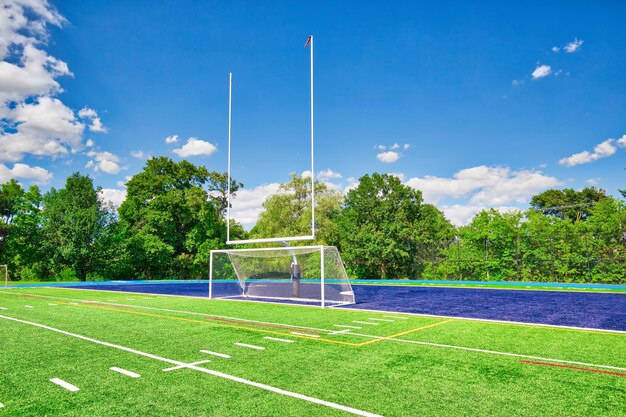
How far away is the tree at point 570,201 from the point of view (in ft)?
151

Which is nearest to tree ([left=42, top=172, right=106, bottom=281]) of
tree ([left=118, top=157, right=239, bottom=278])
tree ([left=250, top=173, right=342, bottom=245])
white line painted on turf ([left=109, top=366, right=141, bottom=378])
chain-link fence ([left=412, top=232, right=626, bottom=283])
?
tree ([left=118, top=157, right=239, bottom=278])

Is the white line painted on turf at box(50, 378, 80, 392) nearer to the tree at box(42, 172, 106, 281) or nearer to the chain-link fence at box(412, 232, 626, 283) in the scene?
the chain-link fence at box(412, 232, 626, 283)

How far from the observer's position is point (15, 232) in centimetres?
3416

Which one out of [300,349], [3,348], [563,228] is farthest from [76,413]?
[563,228]

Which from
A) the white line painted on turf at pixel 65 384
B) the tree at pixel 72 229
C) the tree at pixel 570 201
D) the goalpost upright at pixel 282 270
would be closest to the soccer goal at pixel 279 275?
the goalpost upright at pixel 282 270

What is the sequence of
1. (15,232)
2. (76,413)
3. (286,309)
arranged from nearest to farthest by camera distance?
1. (76,413)
2. (286,309)
3. (15,232)

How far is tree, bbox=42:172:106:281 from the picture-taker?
31.6 meters

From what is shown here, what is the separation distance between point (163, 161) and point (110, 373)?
1356 inches

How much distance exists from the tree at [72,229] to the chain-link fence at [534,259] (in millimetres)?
25843

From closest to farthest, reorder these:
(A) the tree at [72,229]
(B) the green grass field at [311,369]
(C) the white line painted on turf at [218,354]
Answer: (B) the green grass field at [311,369] < (C) the white line painted on turf at [218,354] < (A) the tree at [72,229]

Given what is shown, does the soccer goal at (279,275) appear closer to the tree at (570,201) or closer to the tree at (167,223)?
the tree at (167,223)

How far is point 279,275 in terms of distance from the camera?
15961mm

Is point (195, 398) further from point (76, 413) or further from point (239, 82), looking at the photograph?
point (239, 82)

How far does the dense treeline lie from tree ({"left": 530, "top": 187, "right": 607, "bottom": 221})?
48.1 ft
